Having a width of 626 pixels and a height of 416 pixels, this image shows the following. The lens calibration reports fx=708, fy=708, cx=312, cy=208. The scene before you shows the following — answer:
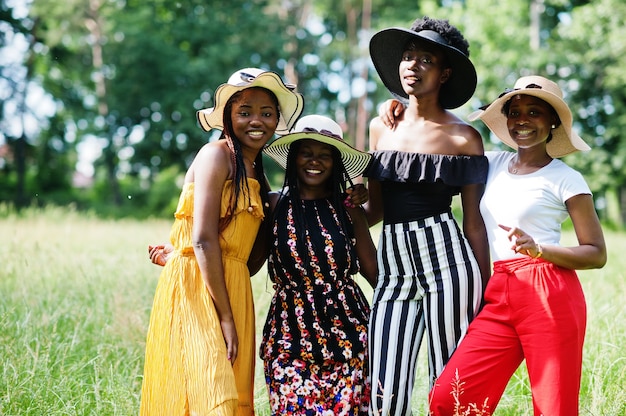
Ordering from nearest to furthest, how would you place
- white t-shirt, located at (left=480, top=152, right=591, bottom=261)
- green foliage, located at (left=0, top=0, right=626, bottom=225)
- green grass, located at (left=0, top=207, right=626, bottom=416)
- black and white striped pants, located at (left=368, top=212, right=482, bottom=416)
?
white t-shirt, located at (left=480, top=152, right=591, bottom=261) → black and white striped pants, located at (left=368, top=212, right=482, bottom=416) → green grass, located at (left=0, top=207, right=626, bottom=416) → green foliage, located at (left=0, top=0, right=626, bottom=225)

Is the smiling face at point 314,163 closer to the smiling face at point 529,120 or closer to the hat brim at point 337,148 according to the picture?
the hat brim at point 337,148

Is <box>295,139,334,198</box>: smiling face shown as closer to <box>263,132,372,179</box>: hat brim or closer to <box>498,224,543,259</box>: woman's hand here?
<box>263,132,372,179</box>: hat brim

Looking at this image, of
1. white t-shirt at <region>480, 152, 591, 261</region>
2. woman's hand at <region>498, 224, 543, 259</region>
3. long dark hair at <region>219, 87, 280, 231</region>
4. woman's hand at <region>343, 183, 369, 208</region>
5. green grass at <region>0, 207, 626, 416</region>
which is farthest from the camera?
green grass at <region>0, 207, 626, 416</region>

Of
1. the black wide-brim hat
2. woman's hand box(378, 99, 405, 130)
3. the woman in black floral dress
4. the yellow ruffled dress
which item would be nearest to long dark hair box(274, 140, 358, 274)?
the woman in black floral dress

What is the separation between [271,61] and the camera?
965 inches

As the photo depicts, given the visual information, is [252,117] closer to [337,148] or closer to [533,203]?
[337,148]

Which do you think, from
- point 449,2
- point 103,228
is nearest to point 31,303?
point 103,228

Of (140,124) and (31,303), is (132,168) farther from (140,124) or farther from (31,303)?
(31,303)

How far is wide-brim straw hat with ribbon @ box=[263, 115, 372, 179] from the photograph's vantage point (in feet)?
11.2

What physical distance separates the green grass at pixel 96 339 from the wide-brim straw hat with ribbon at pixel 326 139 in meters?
0.76

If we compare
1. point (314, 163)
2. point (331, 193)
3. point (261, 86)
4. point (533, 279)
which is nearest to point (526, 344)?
point (533, 279)

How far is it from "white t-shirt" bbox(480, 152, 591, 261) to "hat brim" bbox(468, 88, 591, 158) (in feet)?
0.62

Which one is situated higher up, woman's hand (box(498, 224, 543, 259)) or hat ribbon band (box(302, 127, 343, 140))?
hat ribbon band (box(302, 127, 343, 140))

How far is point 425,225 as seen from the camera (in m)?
3.44
